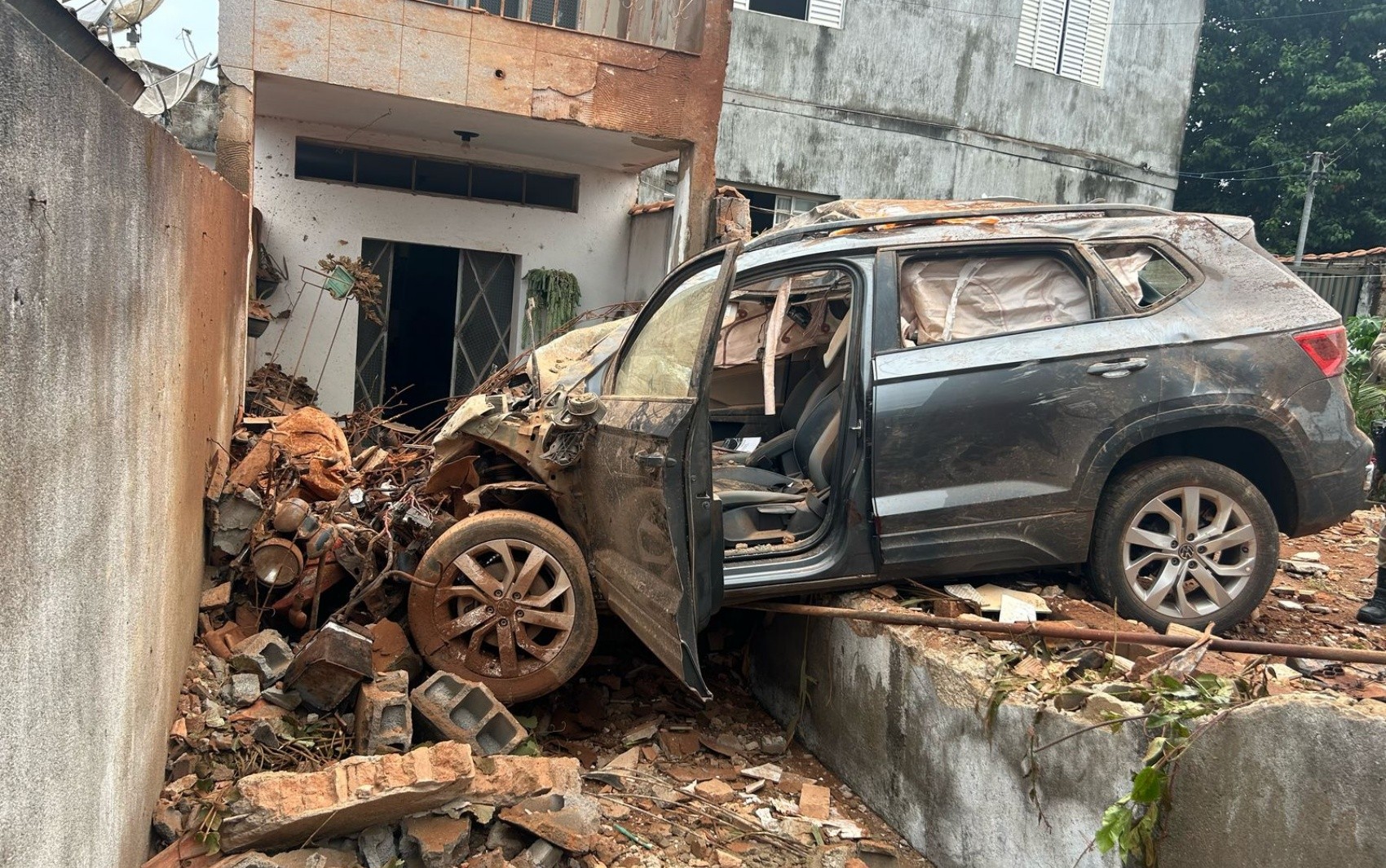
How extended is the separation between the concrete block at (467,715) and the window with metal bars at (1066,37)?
518 inches

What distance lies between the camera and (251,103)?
7859 millimetres

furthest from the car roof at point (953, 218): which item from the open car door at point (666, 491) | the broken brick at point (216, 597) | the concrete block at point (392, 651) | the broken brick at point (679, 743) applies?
the broken brick at point (216, 597)

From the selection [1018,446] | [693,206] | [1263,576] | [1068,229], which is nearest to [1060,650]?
[1018,446]

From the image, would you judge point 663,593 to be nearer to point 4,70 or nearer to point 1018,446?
point 1018,446

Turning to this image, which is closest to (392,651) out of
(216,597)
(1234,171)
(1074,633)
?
(216,597)

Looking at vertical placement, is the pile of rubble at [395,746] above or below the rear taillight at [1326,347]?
below

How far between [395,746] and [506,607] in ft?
2.61

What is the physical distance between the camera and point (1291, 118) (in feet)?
70.5

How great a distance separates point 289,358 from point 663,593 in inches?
294

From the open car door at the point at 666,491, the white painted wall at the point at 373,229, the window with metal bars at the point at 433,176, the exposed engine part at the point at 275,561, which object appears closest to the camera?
the open car door at the point at 666,491

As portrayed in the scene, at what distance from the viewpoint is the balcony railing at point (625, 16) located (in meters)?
9.14

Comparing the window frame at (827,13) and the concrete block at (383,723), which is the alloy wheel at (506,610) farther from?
the window frame at (827,13)

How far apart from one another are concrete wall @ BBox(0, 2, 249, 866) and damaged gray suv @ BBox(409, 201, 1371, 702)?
1.56m

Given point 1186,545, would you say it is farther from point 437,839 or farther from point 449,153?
point 449,153
